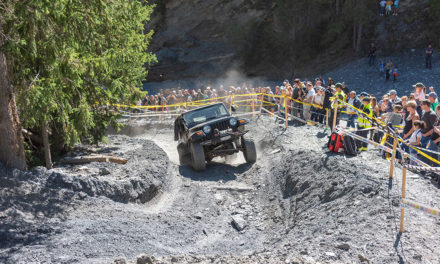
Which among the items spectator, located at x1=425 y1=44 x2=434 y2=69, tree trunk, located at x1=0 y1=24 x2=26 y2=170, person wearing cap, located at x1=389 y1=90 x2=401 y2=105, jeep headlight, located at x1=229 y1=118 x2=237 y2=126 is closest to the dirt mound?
tree trunk, located at x1=0 y1=24 x2=26 y2=170

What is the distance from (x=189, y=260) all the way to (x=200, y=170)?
6878 mm

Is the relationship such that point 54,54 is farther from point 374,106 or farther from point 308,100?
point 308,100

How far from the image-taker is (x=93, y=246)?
6.91 m

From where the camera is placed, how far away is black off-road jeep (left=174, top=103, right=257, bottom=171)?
41.9 feet

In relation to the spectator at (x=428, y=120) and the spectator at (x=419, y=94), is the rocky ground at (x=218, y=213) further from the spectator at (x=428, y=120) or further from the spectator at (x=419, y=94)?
the spectator at (x=419, y=94)

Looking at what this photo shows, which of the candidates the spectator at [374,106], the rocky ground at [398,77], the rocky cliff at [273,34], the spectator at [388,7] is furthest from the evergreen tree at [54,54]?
Result: the spectator at [388,7]

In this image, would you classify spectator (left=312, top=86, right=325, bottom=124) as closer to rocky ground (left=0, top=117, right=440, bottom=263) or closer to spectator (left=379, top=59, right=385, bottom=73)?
rocky ground (left=0, top=117, right=440, bottom=263)

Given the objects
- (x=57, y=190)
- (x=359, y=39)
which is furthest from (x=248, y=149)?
(x=359, y=39)

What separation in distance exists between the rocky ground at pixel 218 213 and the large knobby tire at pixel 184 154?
27.1 inches

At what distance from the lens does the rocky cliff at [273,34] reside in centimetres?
3170

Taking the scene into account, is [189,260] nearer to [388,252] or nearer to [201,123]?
[388,252]

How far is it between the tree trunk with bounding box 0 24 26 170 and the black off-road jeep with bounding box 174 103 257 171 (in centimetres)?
495

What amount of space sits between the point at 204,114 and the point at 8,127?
626 cm

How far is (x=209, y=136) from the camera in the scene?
1289cm
